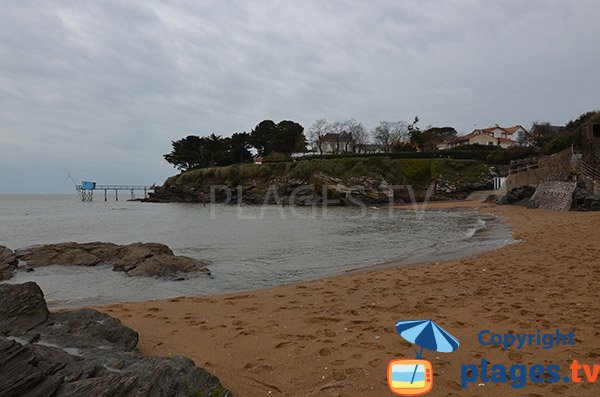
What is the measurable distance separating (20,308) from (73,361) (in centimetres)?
135

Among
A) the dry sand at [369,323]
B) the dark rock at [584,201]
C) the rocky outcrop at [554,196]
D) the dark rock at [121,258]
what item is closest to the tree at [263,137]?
the rocky outcrop at [554,196]

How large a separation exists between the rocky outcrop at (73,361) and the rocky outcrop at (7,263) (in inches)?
326

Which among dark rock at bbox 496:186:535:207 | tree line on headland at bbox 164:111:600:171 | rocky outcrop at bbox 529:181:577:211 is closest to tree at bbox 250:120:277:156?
tree line on headland at bbox 164:111:600:171

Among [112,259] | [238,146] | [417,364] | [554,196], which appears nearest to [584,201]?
[554,196]

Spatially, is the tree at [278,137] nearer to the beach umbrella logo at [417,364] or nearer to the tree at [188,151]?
the tree at [188,151]

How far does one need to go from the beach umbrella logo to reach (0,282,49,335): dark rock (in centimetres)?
374

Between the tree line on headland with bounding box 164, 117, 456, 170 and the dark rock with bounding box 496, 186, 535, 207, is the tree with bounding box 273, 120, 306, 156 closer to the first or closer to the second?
the tree line on headland with bounding box 164, 117, 456, 170

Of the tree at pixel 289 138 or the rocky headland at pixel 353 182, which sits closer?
the rocky headland at pixel 353 182

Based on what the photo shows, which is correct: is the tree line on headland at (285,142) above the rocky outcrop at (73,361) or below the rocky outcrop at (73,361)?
above

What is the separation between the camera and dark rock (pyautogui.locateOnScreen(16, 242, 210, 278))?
36.3ft

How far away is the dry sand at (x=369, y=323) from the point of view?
13.0 feet

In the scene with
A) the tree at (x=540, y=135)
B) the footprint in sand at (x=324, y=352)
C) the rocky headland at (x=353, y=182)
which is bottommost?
the footprint in sand at (x=324, y=352)

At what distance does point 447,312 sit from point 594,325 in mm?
1882

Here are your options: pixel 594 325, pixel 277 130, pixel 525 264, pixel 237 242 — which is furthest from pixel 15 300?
pixel 277 130
